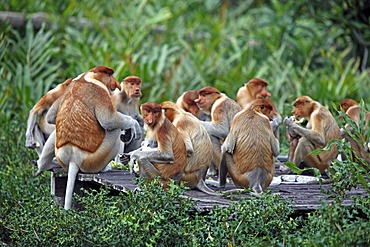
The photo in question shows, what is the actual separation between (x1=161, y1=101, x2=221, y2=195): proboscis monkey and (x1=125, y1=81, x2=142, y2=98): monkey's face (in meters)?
0.57

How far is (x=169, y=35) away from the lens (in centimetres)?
1220

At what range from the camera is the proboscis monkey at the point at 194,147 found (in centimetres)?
513

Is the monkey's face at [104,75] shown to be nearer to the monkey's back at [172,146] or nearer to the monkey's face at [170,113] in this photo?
the monkey's face at [170,113]

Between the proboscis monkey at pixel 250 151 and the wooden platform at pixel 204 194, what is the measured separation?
14 centimetres

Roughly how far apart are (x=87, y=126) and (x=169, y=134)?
2.76 feet

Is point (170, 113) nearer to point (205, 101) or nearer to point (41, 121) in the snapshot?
point (205, 101)

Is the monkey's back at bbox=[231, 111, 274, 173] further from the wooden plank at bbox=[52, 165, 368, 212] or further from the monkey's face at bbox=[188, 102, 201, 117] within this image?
the monkey's face at bbox=[188, 102, 201, 117]

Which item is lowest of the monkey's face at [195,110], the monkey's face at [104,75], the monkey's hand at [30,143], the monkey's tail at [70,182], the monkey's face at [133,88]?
the monkey's tail at [70,182]

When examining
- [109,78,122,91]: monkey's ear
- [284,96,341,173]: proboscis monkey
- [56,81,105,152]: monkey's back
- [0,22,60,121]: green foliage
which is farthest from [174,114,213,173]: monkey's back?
[0,22,60,121]: green foliage

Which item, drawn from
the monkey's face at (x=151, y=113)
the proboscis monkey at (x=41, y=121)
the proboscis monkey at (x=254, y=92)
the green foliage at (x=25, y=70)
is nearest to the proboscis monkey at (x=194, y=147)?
the monkey's face at (x=151, y=113)

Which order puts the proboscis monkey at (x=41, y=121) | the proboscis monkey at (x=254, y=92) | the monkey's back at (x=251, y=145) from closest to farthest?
the monkey's back at (x=251, y=145) < the proboscis monkey at (x=41, y=121) < the proboscis monkey at (x=254, y=92)

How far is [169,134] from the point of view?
4852 millimetres

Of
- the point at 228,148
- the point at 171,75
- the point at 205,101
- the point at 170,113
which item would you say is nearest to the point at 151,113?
the point at 170,113

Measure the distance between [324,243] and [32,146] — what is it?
3.08 metres
